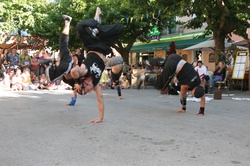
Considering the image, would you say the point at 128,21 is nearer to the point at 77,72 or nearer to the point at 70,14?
the point at 70,14

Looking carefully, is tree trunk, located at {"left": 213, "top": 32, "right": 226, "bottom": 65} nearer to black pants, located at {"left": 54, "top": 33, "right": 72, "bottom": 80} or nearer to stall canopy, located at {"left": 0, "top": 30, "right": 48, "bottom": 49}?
black pants, located at {"left": 54, "top": 33, "right": 72, "bottom": 80}

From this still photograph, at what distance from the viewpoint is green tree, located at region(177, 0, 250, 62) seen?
43.0 feet

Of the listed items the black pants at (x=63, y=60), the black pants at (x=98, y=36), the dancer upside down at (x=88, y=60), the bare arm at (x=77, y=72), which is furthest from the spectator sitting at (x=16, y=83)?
the bare arm at (x=77, y=72)

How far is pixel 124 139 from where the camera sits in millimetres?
4828

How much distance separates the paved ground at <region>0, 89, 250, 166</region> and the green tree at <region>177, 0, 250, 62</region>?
6895 mm

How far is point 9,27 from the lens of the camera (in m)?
21.4

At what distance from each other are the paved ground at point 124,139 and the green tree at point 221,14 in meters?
6.90

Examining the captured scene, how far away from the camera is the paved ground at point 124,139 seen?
12.5ft

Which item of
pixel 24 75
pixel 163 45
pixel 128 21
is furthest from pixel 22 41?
pixel 163 45

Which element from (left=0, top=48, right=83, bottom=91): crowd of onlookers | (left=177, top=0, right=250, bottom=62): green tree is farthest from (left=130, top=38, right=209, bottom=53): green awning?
(left=0, top=48, right=83, bottom=91): crowd of onlookers

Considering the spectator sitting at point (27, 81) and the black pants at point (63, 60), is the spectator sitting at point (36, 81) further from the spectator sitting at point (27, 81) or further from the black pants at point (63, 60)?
the black pants at point (63, 60)

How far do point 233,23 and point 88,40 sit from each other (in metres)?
9.97

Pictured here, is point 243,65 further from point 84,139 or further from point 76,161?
point 76,161

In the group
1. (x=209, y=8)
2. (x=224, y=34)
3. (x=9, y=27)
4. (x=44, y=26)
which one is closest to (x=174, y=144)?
(x=209, y=8)
